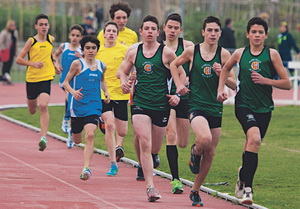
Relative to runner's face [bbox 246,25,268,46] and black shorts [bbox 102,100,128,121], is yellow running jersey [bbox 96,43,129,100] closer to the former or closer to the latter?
black shorts [bbox 102,100,128,121]

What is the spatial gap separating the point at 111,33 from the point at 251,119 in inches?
144

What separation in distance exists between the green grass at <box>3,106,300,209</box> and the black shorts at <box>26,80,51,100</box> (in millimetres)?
1485

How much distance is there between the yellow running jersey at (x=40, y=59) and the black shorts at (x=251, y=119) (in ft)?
19.0

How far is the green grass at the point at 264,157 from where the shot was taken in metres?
11.1

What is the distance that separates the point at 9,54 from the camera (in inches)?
1196

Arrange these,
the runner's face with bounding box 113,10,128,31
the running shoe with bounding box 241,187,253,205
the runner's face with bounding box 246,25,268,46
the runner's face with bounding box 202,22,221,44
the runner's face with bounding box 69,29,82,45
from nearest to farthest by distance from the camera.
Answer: the running shoe with bounding box 241,187,253,205
the runner's face with bounding box 246,25,268,46
the runner's face with bounding box 202,22,221,44
the runner's face with bounding box 113,10,128,31
the runner's face with bounding box 69,29,82,45

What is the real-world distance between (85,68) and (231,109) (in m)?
11.8

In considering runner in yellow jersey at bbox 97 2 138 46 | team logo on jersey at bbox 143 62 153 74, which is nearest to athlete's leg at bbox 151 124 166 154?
team logo on jersey at bbox 143 62 153 74

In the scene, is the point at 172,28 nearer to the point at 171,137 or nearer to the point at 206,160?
the point at 171,137

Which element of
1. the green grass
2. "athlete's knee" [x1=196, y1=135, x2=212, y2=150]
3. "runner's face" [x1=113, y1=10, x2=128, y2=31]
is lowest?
the green grass

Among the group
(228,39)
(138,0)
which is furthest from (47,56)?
(138,0)

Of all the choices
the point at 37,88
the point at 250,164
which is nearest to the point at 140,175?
the point at 250,164

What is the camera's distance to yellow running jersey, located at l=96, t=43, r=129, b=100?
13227 mm

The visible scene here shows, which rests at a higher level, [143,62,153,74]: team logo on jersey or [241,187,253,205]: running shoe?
[143,62,153,74]: team logo on jersey
